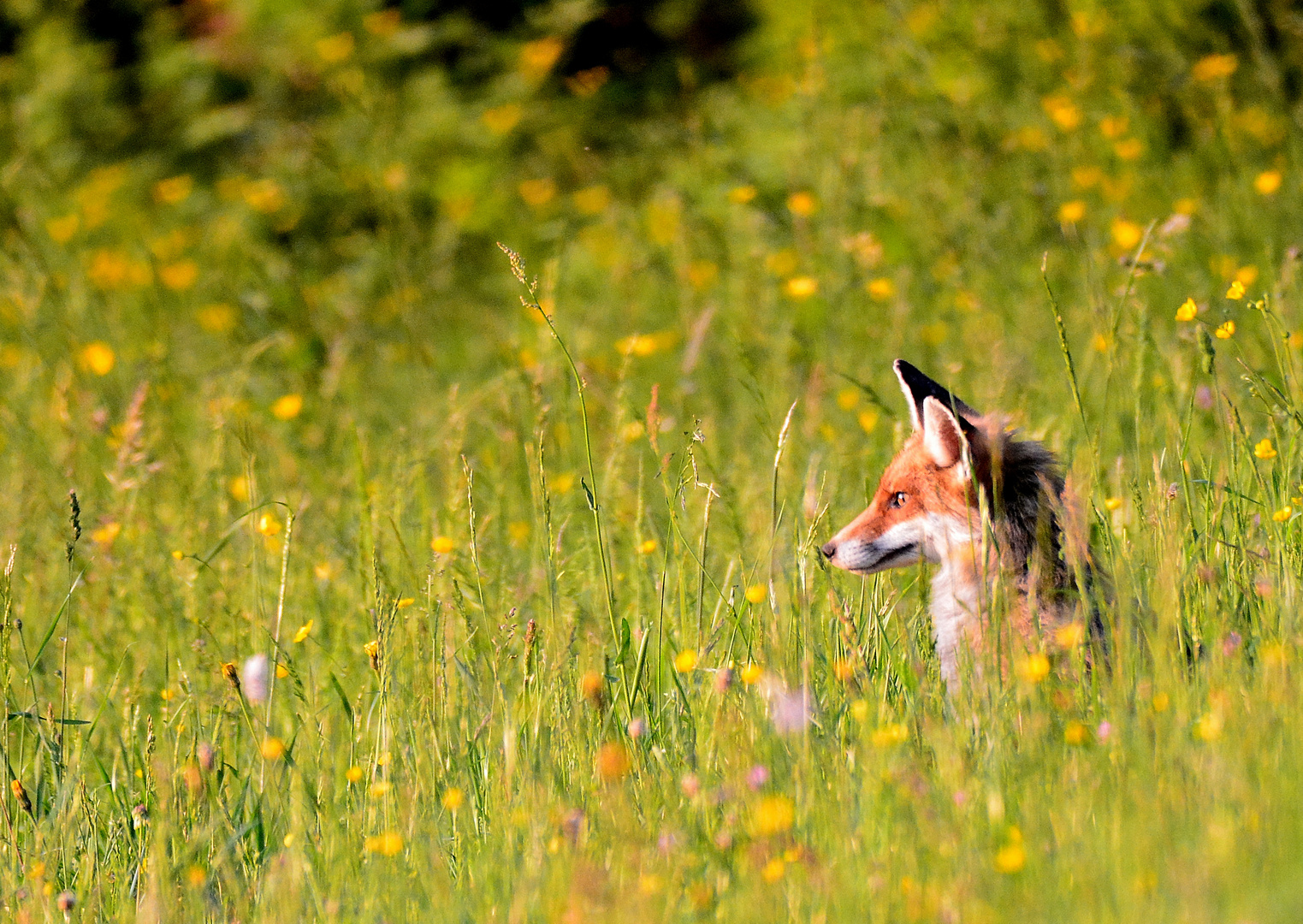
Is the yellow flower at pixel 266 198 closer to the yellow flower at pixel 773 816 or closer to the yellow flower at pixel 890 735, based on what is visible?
the yellow flower at pixel 890 735

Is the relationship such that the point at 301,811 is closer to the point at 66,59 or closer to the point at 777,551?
the point at 777,551

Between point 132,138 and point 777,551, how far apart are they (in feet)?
28.8

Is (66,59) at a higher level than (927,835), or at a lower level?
lower

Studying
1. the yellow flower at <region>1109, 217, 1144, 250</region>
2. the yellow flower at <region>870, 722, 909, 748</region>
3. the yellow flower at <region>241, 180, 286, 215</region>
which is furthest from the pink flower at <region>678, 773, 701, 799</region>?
the yellow flower at <region>241, 180, 286, 215</region>

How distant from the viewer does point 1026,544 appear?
355 centimetres

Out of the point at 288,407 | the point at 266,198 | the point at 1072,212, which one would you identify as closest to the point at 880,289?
the point at 1072,212

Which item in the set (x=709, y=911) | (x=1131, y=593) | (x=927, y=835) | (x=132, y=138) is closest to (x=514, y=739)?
(x=709, y=911)

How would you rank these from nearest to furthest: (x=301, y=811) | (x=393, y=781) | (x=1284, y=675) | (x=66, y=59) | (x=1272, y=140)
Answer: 1. (x=1284, y=675)
2. (x=301, y=811)
3. (x=393, y=781)
4. (x=1272, y=140)
5. (x=66, y=59)

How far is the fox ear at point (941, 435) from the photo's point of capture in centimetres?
348

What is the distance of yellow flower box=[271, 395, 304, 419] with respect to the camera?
6.09m

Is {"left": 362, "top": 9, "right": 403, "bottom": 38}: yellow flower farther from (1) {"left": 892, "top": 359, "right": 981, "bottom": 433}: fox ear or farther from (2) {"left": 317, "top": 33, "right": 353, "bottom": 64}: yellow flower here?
(1) {"left": 892, "top": 359, "right": 981, "bottom": 433}: fox ear

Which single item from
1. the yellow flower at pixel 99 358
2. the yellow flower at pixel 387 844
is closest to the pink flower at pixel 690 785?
the yellow flower at pixel 387 844

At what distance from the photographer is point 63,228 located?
8.49 m

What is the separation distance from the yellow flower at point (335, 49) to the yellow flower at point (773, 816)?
7.90m
